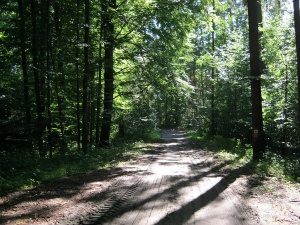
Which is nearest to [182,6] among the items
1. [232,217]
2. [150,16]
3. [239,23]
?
[150,16]

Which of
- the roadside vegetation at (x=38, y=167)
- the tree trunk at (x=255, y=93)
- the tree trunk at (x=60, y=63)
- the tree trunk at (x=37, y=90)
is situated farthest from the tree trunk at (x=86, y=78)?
the tree trunk at (x=255, y=93)

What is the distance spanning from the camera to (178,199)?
6098 millimetres

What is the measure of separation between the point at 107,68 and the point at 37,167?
809 cm

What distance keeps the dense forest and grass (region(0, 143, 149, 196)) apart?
845 mm

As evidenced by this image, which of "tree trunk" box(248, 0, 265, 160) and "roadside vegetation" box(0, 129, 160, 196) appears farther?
"tree trunk" box(248, 0, 265, 160)

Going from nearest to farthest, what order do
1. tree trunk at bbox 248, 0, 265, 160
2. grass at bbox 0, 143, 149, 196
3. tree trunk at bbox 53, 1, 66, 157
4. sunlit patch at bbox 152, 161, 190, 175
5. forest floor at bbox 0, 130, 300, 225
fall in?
forest floor at bbox 0, 130, 300, 225 < grass at bbox 0, 143, 149, 196 < sunlit patch at bbox 152, 161, 190, 175 < tree trunk at bbox 53, 1, 66, 157 < tree trunk at bbox 248, 0, 265, 160

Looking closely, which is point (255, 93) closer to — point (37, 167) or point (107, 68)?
point (107, 68)

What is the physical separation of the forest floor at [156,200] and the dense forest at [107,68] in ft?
12.8

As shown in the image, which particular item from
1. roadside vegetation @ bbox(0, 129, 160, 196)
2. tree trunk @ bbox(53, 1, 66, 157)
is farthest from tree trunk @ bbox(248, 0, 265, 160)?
tree trunk @ bbox(53, 1, 66, 157)

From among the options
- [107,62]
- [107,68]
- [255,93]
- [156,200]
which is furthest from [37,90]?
[255,93]

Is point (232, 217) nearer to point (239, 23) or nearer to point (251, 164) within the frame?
point (251, 164)

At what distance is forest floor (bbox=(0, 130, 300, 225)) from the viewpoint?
4941mm

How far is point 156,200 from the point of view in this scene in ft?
19.7

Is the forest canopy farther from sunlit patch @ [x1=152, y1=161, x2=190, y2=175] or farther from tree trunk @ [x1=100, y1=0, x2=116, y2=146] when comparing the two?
sunlit patch @ [x1=152, y1=161, x2=190, y2=175]
